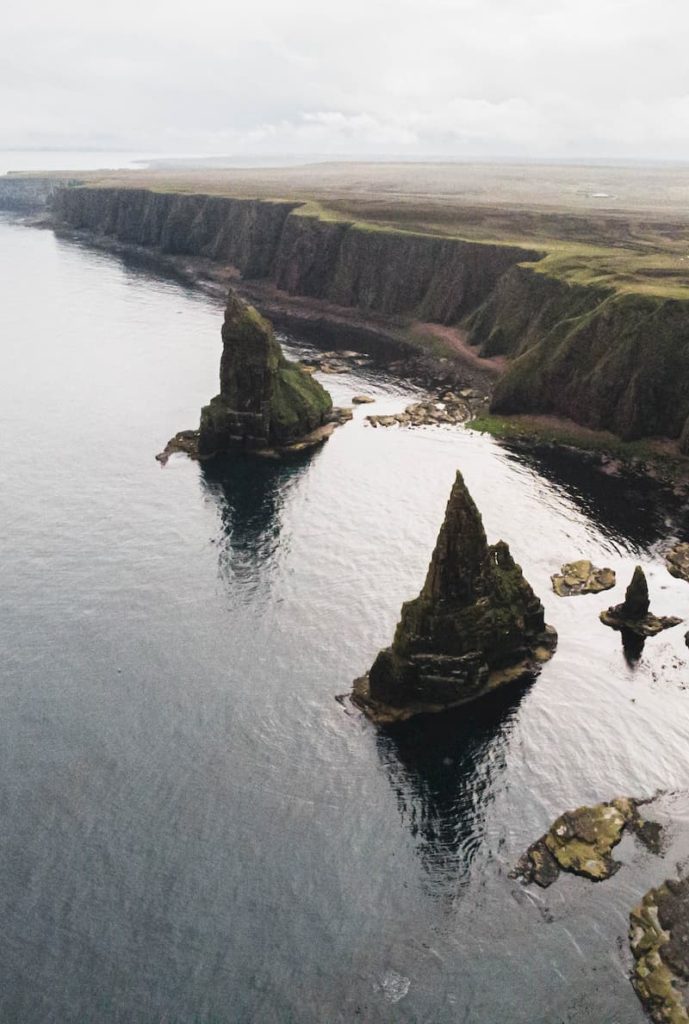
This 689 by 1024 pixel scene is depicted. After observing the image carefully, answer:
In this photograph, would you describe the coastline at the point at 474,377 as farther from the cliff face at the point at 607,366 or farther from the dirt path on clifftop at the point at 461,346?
the cliff face at the point at 607,366

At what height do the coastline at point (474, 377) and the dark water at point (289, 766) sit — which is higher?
the coastline at point (474, 377)

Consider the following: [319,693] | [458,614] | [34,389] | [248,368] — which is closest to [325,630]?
[319,693]

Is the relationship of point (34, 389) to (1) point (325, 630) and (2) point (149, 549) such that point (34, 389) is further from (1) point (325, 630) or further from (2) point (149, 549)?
(1) point (325, 630)

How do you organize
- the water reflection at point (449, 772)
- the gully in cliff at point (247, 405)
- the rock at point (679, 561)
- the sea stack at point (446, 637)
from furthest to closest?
the gully in cliff at point (247, 405) → the rock at point (679, 561) → the sea stack at point (446, 637) → the water reflection at point (449, 772)

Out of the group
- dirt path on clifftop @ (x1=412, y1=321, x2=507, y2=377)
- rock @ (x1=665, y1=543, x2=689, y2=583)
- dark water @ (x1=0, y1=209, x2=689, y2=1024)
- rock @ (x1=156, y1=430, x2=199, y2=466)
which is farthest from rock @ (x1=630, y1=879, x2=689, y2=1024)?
dirt path on clifftop @ (x1=412, y1=321, x2=507, y2=377)

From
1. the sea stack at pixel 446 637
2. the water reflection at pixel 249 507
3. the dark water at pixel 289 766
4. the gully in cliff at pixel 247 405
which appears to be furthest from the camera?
the gully in cliff at pixel 247 405

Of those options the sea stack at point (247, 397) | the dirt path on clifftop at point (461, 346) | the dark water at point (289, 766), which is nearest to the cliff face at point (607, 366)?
the dirt path on clifftop at point (461, 346)

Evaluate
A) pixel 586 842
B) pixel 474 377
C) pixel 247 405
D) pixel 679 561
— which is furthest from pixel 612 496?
pixel 474 377
